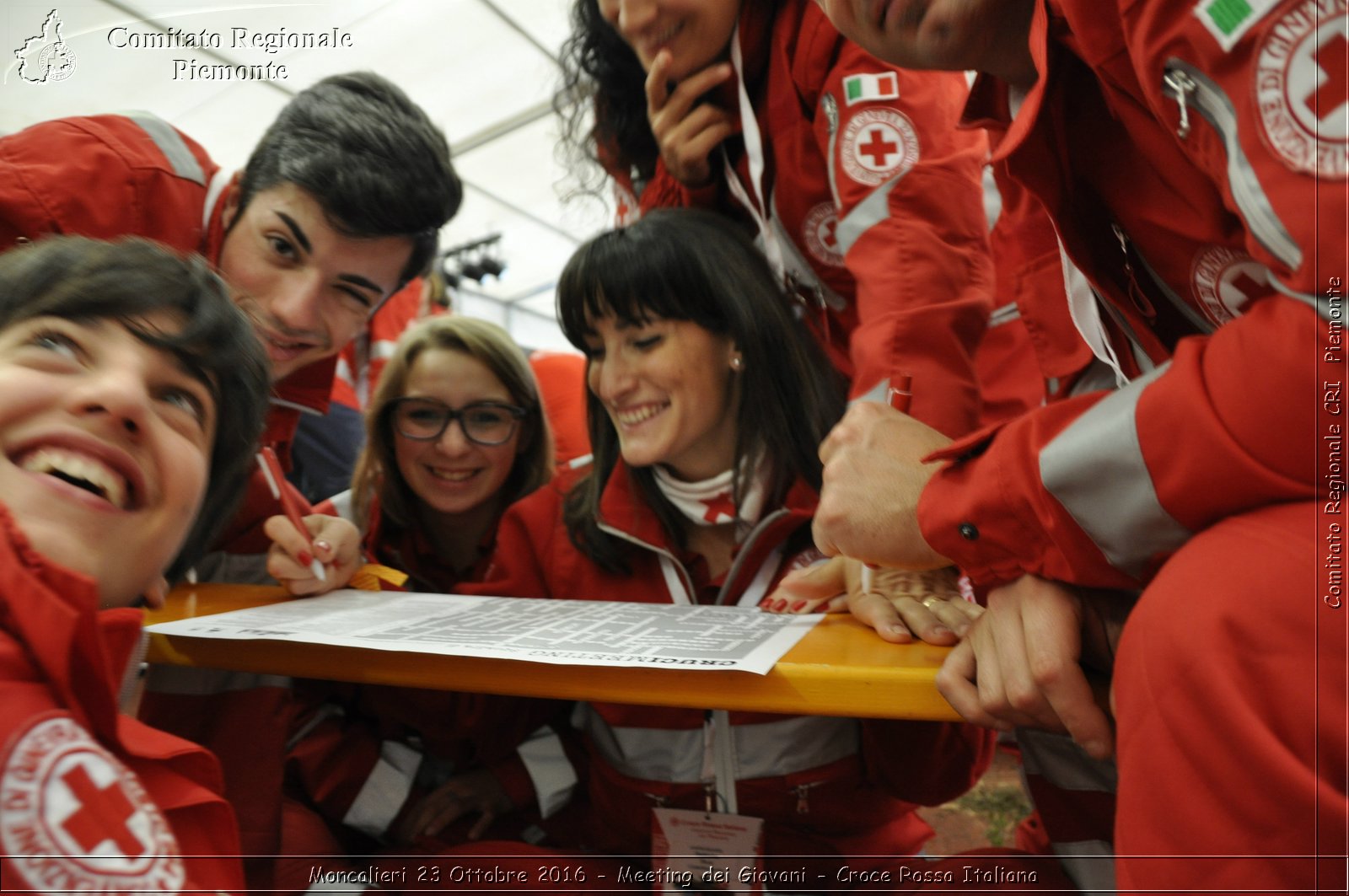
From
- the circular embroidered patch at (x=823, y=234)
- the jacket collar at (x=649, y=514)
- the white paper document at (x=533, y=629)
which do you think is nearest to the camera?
the white paper document at (x=533, y=629)

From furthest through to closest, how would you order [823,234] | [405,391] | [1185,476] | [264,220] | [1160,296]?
[405,391], [823,234], [264,220], [1160,296], [1185,476]

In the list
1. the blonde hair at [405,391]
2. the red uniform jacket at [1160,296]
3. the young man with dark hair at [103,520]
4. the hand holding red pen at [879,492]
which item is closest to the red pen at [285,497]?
the young man with dark hair at [103,520]

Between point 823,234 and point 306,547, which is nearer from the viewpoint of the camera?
point 306,547

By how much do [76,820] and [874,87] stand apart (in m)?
1.42

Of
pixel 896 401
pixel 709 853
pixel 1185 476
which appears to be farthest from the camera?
pixel 709 853

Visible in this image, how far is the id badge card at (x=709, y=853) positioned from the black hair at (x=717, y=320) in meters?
0.50

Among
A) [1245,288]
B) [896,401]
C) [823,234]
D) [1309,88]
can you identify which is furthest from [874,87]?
[1309,88]

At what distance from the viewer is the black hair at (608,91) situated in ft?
6.65

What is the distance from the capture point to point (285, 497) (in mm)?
1471

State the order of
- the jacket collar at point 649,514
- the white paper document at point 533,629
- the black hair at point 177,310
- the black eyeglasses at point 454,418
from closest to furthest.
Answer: the white paper document at point 533,629 < the black hair at point 177,310 < the jacket collar at point 649,514 < the black eyeglasses at point 454,418

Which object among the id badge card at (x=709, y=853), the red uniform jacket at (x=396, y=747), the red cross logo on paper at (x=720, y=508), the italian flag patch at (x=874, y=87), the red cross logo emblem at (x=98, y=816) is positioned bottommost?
the red uniform jacket at (x=396, y=747)

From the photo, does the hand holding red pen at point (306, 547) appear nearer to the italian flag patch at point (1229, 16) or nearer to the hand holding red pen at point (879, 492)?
the hand holding red pen at point (879, 492)

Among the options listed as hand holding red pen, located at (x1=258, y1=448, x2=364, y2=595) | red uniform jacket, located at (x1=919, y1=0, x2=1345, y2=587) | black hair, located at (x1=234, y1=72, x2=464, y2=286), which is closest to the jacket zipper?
red uniform jacket, located at (x1=919, y1=0, x2=1345, y2=587)

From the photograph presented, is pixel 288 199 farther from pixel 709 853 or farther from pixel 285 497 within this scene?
pixel 709 853
